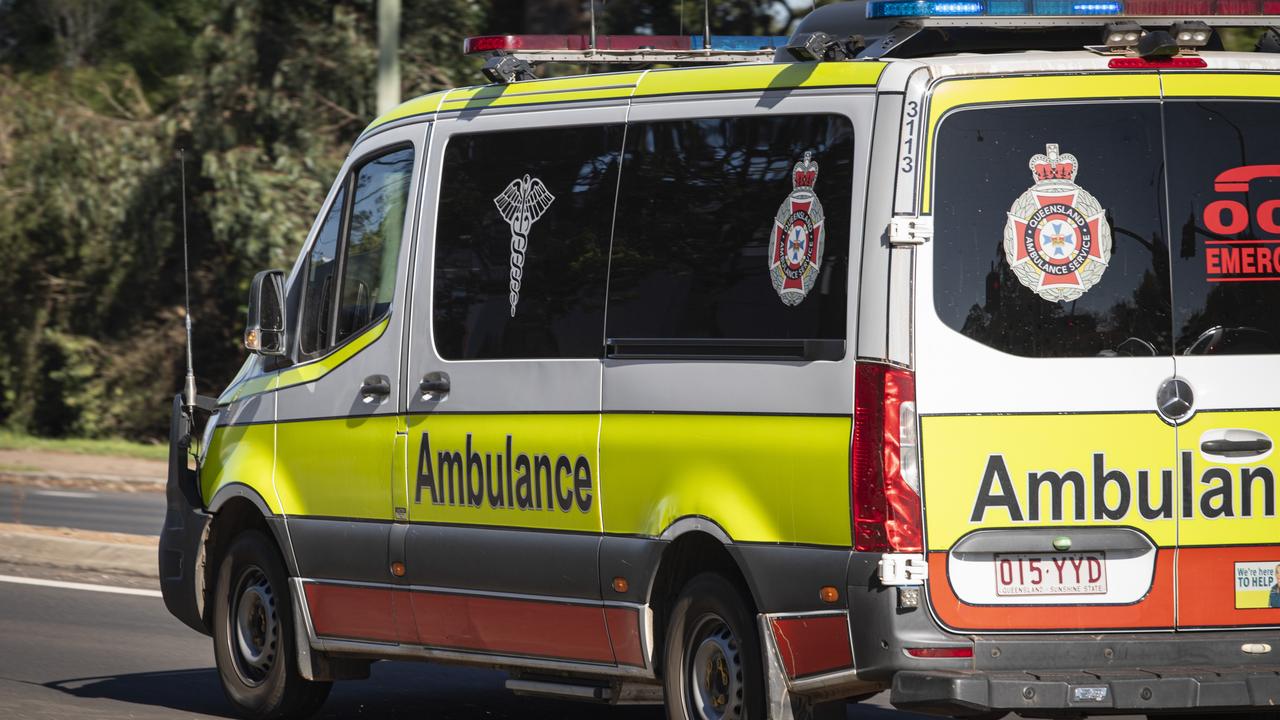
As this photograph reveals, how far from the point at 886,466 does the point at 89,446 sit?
21581mm

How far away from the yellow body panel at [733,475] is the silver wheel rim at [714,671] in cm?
37

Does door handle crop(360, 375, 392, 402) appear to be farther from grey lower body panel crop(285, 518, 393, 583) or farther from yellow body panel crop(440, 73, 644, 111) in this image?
yellow body panel crop(440, 73, 644, 111)

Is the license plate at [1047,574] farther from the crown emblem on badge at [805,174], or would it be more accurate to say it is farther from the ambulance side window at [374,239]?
the ambulance side window at [374,239]

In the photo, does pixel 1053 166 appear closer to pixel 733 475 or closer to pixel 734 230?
pixel 734 230

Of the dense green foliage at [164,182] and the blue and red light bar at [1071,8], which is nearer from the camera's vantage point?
the blue and red light bar at [1071,8]

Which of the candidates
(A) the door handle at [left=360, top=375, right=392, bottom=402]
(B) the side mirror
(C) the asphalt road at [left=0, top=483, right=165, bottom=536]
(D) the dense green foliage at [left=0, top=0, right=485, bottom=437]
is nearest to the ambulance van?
(A) the door handle at [left=360, top=375, right=392, bottom=402]

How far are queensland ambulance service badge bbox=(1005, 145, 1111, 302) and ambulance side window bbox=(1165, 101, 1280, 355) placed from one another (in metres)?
0.26

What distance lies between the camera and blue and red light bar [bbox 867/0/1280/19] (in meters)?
5.94

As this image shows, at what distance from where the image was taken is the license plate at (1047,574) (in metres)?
5.73

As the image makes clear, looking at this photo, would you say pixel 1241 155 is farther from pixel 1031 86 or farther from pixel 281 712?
pixel 281 712

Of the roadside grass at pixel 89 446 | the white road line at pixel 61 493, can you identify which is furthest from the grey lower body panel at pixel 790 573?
the roadside grass at pixel 89 446

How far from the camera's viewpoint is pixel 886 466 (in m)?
5.67

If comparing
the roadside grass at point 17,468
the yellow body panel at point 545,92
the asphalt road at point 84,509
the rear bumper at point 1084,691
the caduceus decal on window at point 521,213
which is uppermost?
the yellow body panel at point 545,92

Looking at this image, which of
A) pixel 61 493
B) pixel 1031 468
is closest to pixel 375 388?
pixel 1031 468
